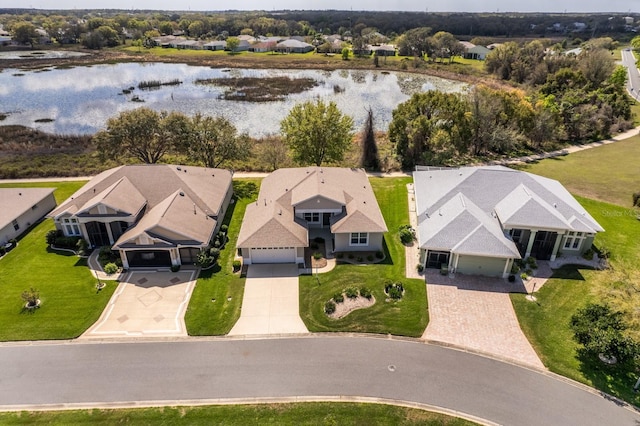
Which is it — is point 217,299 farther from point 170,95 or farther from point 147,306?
point 170,95

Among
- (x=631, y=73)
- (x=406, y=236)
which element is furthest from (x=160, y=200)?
(x=631, y=73)

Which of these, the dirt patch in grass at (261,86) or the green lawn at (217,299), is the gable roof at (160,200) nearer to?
the green lawn at (217,299)

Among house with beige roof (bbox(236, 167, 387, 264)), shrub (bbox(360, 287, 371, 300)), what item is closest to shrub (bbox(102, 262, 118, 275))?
house with beige roof (bbox(236, 167, 387, 264))

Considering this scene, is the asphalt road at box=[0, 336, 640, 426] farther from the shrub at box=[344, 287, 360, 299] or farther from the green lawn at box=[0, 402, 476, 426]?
the shrub at box=[344, 287, 360, 299]

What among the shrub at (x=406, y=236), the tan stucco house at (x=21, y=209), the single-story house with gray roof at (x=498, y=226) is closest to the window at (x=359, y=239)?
the shrub at (x=406, y=236)

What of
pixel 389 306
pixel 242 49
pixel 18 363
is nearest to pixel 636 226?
pixel 389 306

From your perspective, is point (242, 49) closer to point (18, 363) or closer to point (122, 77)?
point (122, 77)
